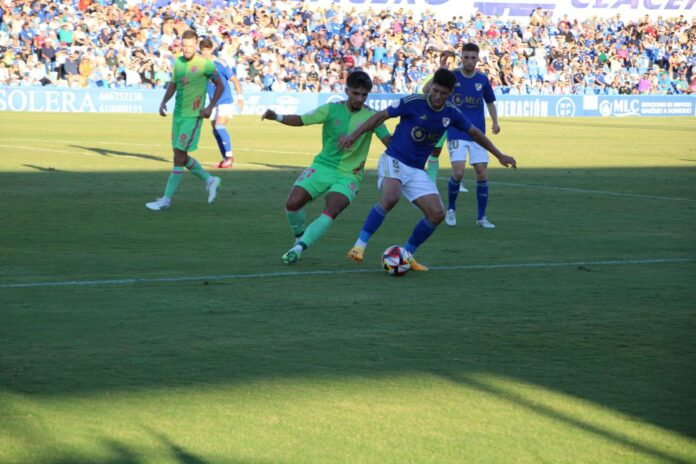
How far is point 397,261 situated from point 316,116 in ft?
5.23

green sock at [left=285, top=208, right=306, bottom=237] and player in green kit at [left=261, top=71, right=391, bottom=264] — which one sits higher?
player in green kit at [left=261, top=71, right=391, bottom=264]

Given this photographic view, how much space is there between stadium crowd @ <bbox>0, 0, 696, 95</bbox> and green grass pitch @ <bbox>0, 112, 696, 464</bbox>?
25.3 m

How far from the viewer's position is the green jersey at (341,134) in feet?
32.9

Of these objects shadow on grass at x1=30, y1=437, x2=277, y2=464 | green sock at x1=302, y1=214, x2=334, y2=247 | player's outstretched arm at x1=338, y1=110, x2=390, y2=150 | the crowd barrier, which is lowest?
the crowd barrier

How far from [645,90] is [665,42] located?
566cm

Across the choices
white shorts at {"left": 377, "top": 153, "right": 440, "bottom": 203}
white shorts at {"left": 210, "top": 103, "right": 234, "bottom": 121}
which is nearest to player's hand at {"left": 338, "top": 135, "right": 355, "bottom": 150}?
white shorts at {"left": 377, "top": 153, "right": 440, "bottom": 203}

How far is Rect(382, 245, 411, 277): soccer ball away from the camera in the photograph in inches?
359

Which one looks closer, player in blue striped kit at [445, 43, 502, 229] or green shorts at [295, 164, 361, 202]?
green shorts at [295, 164, 361, 202]

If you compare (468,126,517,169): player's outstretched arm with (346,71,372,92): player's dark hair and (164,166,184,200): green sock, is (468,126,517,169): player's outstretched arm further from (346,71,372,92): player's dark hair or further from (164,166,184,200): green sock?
(164,166,184,200): green sock

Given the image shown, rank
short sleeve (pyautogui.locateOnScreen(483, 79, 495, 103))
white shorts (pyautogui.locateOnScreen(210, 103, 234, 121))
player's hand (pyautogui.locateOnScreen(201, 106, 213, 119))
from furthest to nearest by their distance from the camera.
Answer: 1. white shorts (pyautogui.locateOnScreen(210, 103, 234, 121))
2. player's hand (pyautogui.locateOnScreen(201, 106, 213, 119))
3. short sleeve (pyautogui.locateOnScreen(483, 79, 495, 103))

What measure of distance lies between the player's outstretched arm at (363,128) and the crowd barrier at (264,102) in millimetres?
29811

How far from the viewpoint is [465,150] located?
13438 mm

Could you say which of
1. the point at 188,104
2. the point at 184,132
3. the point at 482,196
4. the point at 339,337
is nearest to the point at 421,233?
the point at 339,337

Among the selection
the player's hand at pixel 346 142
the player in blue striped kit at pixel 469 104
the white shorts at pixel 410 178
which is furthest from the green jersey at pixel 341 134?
the player in blue striped kit at pixel 469 104
